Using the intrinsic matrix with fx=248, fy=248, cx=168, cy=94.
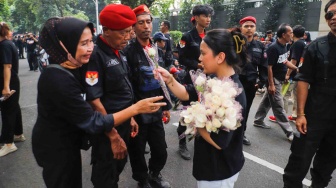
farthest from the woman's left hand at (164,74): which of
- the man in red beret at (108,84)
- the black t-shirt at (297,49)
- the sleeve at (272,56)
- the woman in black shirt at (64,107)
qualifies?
the black t-shirt at (297,49)

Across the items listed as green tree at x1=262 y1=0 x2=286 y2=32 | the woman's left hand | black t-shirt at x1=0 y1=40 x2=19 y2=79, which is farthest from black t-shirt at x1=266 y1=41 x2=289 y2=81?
green tree at x1=262 y1=0 x2=286 y2=32

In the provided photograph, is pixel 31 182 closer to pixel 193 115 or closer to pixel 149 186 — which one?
pixel 149 186

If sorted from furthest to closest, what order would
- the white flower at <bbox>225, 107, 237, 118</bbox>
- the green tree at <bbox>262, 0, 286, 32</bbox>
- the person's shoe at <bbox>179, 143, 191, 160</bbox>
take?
1. the green tree at <bbox>262, 0, 286, 32</bbox>
2. the person's shoe at <bbox>179, 143, 191, 160</bbox>
3. the white flower at <bbox>225, 107, 237, 118</bbox>

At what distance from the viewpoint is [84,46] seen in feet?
5.43

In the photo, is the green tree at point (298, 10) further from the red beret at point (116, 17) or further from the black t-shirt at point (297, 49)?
the red beret at point (116, 17)

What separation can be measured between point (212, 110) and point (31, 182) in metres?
2.74

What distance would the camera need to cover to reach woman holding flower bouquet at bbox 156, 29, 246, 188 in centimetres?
151

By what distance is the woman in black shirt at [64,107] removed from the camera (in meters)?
1.58

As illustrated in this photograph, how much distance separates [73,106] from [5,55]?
2737mm

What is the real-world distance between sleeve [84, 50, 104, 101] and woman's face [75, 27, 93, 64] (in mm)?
241

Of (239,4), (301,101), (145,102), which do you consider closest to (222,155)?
(145,102)

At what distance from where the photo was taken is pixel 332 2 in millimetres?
2312

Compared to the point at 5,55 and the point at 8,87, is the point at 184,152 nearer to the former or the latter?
the point at 8,87

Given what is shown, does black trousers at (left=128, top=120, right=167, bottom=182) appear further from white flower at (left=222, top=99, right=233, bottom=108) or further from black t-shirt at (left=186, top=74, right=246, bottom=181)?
white flower at (left=222, top=99, right=233, bottom=108)
